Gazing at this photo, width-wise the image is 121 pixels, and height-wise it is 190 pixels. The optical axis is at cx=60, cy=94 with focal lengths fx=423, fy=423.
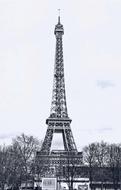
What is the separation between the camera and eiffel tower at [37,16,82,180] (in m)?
87.2

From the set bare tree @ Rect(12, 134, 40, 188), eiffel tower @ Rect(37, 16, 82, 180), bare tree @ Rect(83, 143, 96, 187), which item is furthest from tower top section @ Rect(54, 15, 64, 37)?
bare tree @ Rect(12, 134, 40, 188)

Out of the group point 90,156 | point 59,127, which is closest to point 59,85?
point 59,127

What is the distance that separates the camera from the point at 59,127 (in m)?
97.1

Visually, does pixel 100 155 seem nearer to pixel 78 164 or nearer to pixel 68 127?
pixel 78 164

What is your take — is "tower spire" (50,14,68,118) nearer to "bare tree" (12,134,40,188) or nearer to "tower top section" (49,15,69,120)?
"tower top section" (49,15,69,120)

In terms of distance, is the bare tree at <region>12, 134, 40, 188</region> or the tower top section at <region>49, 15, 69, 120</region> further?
the tower top section at <region>49, 15, 69, 120</region>

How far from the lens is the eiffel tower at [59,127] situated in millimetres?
87200

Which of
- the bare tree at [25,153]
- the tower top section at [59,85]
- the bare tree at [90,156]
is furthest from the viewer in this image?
the tower top section at [59,85]

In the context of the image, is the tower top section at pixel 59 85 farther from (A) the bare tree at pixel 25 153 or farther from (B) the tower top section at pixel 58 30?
(A) the bare tree at pixel 25 153

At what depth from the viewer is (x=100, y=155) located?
79.3 m

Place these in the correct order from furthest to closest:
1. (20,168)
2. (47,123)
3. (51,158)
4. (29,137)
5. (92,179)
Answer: (47,123), (51,158), (92,179), (29,137), (20,168)

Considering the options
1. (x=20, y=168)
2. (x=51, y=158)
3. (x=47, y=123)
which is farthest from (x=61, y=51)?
(x=20, y=168)

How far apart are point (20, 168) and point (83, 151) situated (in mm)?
17481

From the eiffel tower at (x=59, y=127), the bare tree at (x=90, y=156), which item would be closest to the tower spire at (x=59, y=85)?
the eiffel tower at (x=59, y=127)
